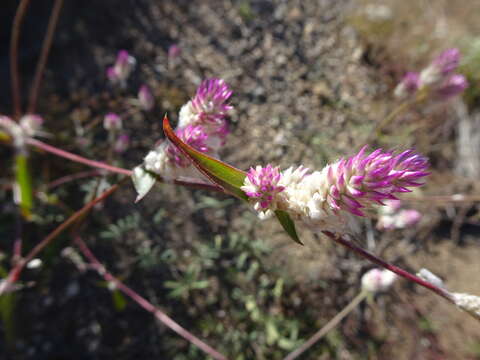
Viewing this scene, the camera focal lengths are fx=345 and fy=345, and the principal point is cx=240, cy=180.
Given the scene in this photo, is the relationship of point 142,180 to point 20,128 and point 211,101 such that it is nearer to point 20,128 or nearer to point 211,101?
point 211,101

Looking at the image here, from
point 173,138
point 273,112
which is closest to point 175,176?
point 173,138

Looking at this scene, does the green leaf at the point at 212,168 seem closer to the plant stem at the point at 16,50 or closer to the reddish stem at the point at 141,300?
the reddish stem at the point at 141,300

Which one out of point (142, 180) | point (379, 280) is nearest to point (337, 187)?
point (142, 180)

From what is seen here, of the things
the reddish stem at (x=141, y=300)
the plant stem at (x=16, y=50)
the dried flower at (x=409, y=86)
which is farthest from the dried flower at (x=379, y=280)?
the plant stem at (x=16, y=50)

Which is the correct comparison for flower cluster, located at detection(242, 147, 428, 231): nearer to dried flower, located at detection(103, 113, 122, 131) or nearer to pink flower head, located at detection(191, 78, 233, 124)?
pink flower head, located at detection(191, 78, 233, 124)

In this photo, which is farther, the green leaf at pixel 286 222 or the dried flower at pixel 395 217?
the dried flower at pixel 395 217
